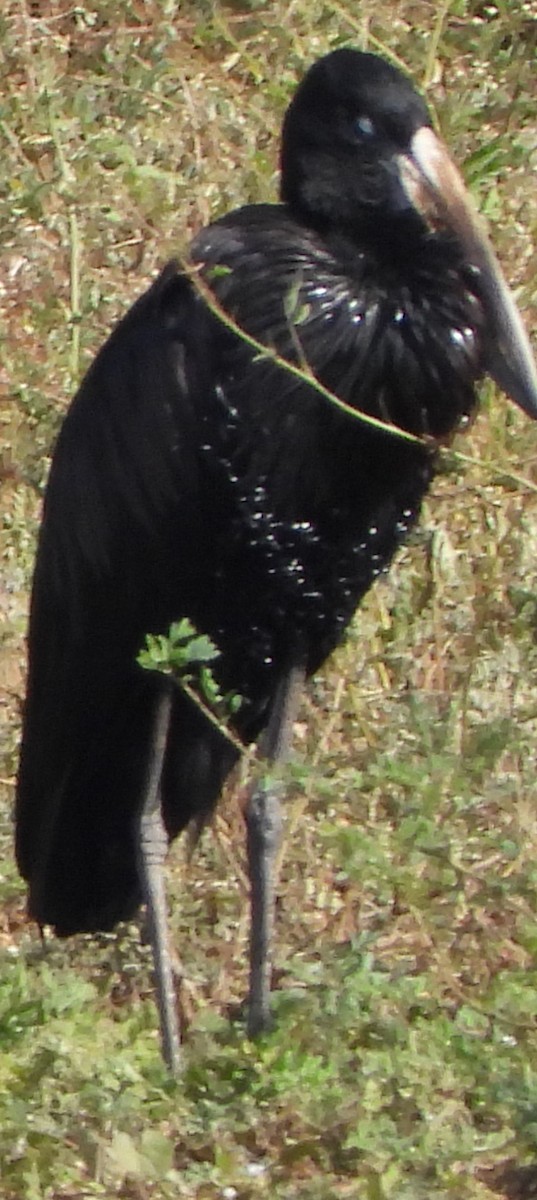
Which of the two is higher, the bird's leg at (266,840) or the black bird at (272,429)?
the black bird at (272,429)

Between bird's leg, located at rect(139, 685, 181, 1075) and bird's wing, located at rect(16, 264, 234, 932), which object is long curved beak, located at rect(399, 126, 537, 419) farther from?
bird's leg, located at rect(139, 685, 181, 1075)

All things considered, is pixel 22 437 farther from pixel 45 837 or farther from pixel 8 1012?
pixel 8 1012

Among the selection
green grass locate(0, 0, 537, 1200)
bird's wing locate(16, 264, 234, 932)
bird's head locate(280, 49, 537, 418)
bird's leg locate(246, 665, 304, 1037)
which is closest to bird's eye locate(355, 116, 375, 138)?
bird's head locate(280, 49, 537, 418)

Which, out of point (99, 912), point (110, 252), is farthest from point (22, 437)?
point (99, 912)

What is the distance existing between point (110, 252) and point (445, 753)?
2053mm

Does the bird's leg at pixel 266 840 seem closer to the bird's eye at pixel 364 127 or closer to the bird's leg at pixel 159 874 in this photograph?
the bird's leg at pixel 159 874

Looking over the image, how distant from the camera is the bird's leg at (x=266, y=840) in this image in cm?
362

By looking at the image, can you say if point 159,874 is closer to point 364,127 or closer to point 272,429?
point 272,429

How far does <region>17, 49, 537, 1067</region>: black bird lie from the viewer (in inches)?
131

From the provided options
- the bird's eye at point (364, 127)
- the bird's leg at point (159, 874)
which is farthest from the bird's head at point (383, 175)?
the bird's leg at point (159, 874)

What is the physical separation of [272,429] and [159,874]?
2.90 ft

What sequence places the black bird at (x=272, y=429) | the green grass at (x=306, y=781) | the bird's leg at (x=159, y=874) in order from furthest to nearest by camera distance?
the bird's leg at (x=159, y=874) → the black bird at (x=272, y=429) → the green grass at (x=306, y=781)

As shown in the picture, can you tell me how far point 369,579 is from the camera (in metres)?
3.58

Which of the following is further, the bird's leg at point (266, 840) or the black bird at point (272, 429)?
the bird's leg at point (266, 840)
